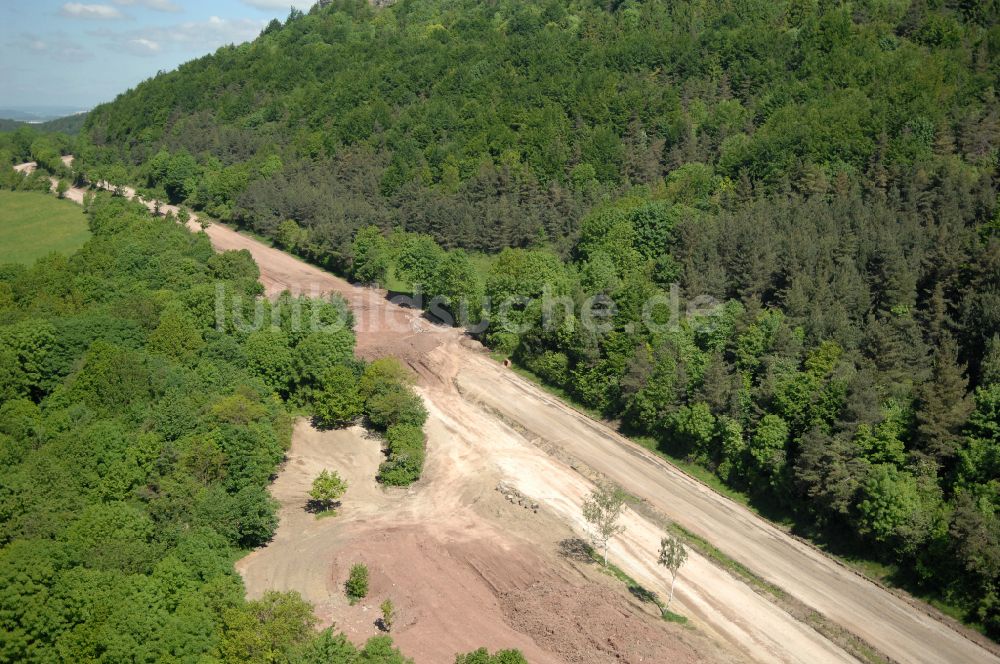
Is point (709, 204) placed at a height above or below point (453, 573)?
above

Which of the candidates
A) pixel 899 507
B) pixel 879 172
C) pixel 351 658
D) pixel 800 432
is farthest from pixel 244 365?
pixel 879 172

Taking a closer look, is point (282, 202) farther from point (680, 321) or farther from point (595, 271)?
point (680, 321)

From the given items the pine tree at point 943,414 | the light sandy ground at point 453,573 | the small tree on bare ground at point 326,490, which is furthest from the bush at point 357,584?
the pine tree at point 943,414

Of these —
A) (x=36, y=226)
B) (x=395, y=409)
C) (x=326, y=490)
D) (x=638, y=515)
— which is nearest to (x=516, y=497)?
(x=638, y=515)

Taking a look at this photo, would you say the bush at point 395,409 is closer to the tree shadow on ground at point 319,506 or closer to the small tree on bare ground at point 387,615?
the tree shadow on ground at point 319,506

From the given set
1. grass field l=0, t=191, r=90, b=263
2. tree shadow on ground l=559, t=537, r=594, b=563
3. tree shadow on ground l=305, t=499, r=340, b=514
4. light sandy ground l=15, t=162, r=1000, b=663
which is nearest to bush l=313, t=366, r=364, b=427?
light sandy ground l=15, t=162, r=1000, b=663

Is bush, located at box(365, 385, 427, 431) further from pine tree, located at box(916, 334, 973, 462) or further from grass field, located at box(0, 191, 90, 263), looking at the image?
grass field, located at box(0, 191, 90, 263)

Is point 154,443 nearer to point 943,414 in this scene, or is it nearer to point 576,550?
point 576,550

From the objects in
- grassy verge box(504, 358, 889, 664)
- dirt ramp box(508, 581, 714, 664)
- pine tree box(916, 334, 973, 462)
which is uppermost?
pine tree box(916, 334, 973, 462)

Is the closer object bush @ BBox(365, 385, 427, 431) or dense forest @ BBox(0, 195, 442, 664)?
dense forest @ BBox(0, 195, 442, 664)
